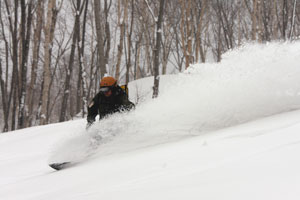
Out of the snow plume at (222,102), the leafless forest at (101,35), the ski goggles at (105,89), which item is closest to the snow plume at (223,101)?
the snow plume at (222,102)

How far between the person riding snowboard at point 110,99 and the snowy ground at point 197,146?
0.53 ft

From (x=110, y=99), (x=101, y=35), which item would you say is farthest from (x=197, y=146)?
(x=101, y=35)

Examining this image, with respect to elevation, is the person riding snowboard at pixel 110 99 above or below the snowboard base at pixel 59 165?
above

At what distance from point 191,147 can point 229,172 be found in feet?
2.38

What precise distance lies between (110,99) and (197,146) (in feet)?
5.25

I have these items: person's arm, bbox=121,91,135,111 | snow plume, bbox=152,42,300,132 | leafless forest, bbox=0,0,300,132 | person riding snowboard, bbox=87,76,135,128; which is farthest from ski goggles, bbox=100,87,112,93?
leafless forest, bbox=0,0,300,132

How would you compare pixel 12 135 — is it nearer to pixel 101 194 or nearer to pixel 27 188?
pixel 27 188

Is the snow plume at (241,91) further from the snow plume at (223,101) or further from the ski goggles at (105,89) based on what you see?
the ski goggles at (105,89)

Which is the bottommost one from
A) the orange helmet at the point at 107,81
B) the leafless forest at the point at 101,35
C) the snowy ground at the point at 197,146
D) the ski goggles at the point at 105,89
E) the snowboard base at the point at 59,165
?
the snowboard base at the point at 59,165

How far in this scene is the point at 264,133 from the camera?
188cm

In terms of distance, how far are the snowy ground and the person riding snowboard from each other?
0.53 feet

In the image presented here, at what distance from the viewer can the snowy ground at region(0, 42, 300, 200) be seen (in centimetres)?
125

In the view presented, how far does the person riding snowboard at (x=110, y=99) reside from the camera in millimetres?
3256

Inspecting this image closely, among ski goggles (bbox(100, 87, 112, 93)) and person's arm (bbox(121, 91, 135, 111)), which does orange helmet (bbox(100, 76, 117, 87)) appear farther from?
person's arm (bbox(121, 91, 135, 111))
